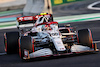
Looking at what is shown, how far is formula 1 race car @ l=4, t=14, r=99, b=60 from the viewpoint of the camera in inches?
398

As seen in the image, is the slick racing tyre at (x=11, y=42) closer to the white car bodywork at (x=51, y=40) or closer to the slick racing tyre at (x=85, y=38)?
the white car bodywork at (x=51, y=40)

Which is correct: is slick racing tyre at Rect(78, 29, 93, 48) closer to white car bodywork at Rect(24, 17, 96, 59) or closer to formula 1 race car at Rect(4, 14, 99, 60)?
formula 1 race car at Rect(4, 14, 99, 60)

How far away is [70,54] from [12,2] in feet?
63.0

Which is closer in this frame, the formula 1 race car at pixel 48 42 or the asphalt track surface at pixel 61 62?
the asphalt track surface at pixel 61 62

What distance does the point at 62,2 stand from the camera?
3347cm

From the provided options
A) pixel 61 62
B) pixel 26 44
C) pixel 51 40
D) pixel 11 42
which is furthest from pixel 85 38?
pixel 11 42

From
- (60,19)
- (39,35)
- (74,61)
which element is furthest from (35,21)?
(60,19)

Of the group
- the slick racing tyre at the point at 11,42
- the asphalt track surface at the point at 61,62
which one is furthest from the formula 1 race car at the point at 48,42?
the asphalt track surface at the point at 61,62

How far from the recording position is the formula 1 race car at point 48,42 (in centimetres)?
1011

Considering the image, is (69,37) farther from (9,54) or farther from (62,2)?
(62,2)

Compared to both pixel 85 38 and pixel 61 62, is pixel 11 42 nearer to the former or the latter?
pixel 85 38

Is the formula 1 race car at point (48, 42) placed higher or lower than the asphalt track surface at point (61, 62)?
higher

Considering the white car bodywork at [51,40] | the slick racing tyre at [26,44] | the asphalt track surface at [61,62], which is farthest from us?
the slick racing tyre at [26,44]

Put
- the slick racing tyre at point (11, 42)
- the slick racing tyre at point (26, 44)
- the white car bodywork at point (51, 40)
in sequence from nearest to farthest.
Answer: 1. the white car bodywork at point (51, 40)
2. the slick racing tyre at point (26, 44)
3. the slick racing tyre at point (11, 42)
